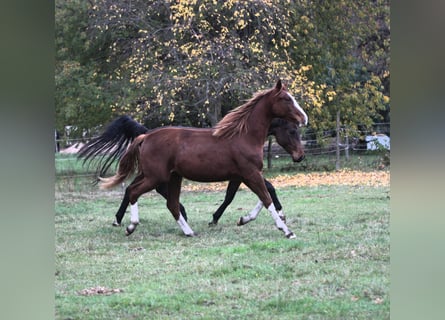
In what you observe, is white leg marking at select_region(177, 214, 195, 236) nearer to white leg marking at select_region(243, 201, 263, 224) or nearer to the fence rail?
white leg marking at select_region(243, 201, 263, 224)

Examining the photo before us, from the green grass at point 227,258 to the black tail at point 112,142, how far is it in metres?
0.31

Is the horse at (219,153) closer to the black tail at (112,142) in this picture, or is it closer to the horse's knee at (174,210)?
the horse's knee at (174,210)

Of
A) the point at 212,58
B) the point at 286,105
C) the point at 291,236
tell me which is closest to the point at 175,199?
the point at 291,236

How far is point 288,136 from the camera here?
179 inches

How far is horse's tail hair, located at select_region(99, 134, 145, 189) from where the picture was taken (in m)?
4.57

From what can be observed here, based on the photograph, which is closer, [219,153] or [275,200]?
[219,153]

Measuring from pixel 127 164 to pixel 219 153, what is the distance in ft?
2.49

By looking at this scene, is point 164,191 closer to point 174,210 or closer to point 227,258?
point 174,210

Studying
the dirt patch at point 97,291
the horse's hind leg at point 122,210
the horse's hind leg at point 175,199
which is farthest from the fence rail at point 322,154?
the dirt patch at point 97,291

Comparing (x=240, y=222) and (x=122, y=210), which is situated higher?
(x=122, y=210)

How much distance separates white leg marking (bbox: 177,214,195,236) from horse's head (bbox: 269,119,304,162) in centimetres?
99

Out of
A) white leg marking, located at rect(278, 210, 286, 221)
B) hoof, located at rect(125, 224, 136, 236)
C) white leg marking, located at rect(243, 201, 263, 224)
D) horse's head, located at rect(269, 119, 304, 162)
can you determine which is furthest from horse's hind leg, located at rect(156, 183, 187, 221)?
horse's head, located at rect(269, 119, 304, 162)
